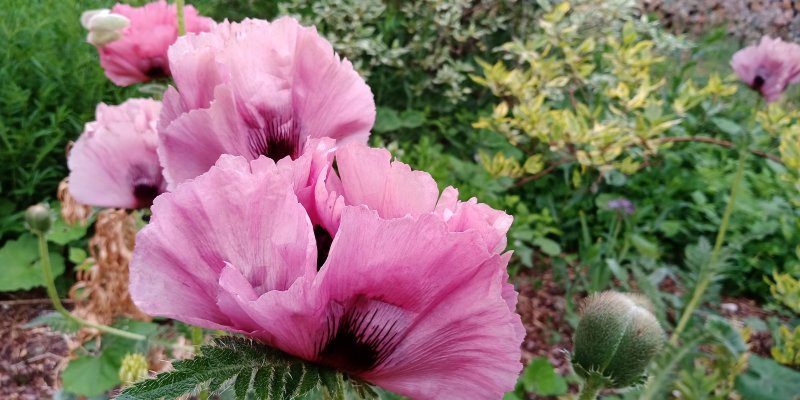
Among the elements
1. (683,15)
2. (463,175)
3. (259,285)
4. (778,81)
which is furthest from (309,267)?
(683,15)

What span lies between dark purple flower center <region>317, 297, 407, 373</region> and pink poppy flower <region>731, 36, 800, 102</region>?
6.02 ft

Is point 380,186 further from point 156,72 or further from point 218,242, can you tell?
point 156,72

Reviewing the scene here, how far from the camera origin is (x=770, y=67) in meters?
1.96

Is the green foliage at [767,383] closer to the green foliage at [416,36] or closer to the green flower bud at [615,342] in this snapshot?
the green flower bud at [615,342]

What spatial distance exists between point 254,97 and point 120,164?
0.37 m

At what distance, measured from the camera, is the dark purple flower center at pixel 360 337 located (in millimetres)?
417

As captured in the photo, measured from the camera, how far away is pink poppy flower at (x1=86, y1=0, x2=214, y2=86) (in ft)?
3.12

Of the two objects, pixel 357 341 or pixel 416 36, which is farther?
pixel 416 36

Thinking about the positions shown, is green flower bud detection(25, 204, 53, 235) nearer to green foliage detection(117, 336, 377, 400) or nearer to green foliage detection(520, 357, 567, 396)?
green foliage detection(117, 336, 377, 400)

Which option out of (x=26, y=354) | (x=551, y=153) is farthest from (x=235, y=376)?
(x=551, y=153)

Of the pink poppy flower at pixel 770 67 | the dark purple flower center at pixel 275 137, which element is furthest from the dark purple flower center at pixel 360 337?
the pink poppy flower at pixel 770 67

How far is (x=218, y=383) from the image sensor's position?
39 cm

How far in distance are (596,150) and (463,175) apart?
1.90 feet

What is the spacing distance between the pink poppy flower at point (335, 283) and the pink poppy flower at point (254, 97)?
0.12 m
